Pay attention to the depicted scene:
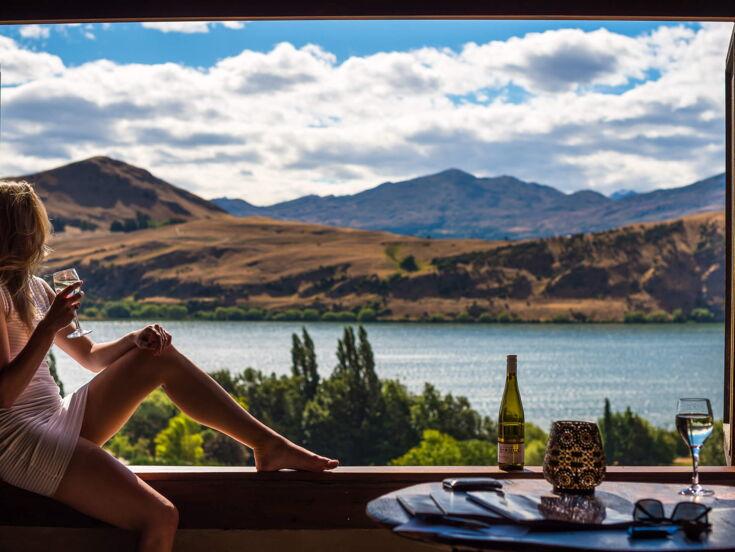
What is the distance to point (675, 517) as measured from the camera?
1466 mm

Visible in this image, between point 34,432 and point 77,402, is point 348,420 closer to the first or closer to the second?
point 77,402

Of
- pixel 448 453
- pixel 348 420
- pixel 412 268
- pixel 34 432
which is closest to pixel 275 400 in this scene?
pixel 348 420

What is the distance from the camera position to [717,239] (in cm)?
2408

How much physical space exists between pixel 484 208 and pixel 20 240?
79.2 ft

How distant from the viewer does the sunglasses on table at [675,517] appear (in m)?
1.43

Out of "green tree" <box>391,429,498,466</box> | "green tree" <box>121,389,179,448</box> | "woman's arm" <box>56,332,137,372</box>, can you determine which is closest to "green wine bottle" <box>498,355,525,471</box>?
"woman's arm" <box>56,332,137,372</box>

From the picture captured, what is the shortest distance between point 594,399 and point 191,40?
19364 millimetres

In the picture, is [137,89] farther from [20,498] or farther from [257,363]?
[20,498]

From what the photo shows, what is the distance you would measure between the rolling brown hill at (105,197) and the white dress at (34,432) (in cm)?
2166

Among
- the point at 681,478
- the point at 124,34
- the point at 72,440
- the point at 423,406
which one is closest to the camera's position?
the point at 72,440

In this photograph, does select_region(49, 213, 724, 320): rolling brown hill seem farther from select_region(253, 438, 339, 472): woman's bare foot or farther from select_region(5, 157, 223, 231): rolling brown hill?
select_region(253, 438, 339, 472): woman's bare foot

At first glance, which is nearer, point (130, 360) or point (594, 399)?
point (130, 360)

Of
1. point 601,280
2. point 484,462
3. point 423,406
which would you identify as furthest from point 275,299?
point 484,462

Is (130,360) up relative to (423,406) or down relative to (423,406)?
up
